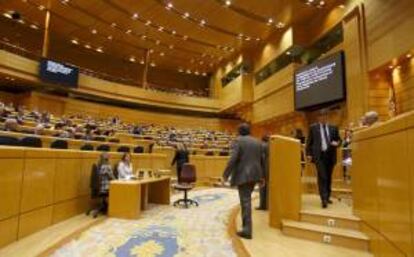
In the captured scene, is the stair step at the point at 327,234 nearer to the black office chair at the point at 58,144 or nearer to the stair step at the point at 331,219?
the stair step at the point at 331,219

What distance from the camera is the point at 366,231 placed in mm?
3445

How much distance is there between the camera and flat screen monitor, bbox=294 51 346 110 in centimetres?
1076

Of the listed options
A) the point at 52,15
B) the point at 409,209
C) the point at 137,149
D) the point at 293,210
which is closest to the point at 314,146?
the point at 293,210

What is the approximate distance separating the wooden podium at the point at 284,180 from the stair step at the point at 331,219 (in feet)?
0.43

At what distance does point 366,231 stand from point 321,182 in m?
1.08

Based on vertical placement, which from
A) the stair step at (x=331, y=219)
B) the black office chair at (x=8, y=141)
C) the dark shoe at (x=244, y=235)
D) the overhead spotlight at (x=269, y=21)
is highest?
the overhead spotlight at (x=269, y=21)

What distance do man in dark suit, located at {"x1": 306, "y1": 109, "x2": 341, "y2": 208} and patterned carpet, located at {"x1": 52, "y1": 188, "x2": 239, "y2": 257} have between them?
1.38m

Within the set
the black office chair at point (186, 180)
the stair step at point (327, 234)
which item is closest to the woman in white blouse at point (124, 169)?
the black office chair at point (186, 180)

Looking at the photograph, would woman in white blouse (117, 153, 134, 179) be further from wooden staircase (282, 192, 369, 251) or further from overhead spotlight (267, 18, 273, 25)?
overhead spotlight (267, 18, 273, 25)

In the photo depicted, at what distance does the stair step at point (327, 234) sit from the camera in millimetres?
3453

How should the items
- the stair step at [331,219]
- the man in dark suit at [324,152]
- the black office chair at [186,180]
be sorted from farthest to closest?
the black office chair at [186,180]
the man in dark suit at [324,152]
the stair step at [331,219]

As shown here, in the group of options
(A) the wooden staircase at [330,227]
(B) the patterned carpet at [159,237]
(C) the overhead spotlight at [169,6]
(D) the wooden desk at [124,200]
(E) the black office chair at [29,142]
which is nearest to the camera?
(B) the patterned carpet at [159,237]

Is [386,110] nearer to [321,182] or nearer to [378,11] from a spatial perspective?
[378,11]

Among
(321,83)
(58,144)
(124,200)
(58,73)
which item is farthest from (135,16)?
(124,200)
